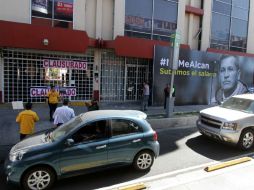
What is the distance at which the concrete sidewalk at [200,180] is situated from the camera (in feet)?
19.4

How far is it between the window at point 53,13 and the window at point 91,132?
408 inches

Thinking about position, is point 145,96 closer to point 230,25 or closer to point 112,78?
point 112,78

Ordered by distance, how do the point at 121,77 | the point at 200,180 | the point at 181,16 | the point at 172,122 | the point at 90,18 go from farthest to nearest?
the point at 181,16 → the point at 121,77 → the point at 90,18 → the point at 172,122 → the point at 200,180

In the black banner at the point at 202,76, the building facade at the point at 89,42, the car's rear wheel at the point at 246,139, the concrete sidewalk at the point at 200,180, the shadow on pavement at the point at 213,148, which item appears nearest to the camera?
the concrete sidewalk at the point at 200,180

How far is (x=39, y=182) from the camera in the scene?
5766 millimetres

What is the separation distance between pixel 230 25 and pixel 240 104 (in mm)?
15060

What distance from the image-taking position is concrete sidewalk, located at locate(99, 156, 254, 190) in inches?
232

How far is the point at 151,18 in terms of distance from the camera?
60.7 ft

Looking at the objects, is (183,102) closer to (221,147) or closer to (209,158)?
(221,147)

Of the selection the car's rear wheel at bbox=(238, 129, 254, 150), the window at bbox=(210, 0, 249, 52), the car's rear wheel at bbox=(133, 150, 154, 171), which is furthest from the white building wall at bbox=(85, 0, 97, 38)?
the car's rear wheel at bbox=(133, 150, 154, 171)

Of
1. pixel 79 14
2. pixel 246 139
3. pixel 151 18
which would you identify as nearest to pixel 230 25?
pixel 151 18

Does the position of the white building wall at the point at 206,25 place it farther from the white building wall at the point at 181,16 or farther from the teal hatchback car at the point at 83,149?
the teal hatchback car at the point at 83,149

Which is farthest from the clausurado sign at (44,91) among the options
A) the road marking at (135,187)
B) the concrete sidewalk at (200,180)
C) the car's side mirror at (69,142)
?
the road marking at (135,187)

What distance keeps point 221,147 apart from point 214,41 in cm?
1473
